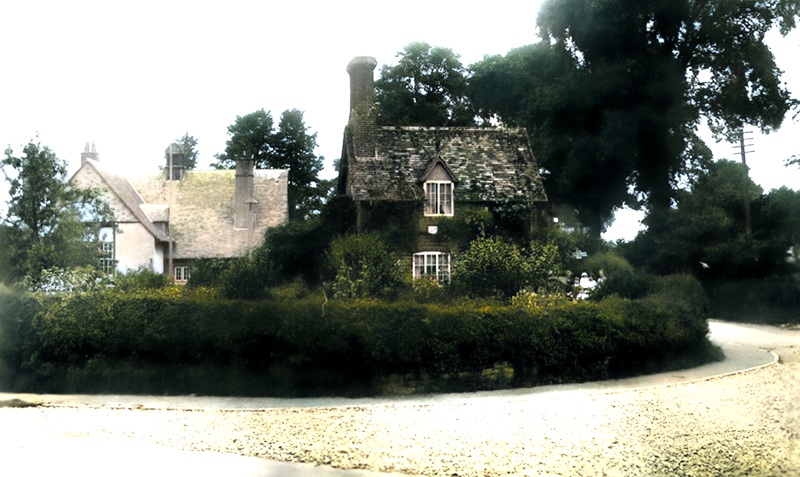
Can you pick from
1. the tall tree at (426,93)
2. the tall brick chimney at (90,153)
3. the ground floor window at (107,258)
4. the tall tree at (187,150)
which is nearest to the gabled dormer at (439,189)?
the tall tree at (426,93)

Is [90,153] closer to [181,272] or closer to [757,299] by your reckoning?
[181,272]

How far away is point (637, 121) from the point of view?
12.0ft

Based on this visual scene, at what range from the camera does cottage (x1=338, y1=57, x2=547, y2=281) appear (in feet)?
31.6

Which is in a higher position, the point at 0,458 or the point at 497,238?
the point at 497,238

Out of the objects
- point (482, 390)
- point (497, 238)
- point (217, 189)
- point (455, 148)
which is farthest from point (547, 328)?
point (217, 189)

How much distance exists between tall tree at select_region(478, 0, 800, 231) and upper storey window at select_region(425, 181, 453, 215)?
6603 mm

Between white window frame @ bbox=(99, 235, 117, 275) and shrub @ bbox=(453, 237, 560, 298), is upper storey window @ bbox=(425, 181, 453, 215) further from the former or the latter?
white window frame @ bbox=(99, 235, 117, 275)

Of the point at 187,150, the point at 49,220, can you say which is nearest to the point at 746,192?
the point at 187,150

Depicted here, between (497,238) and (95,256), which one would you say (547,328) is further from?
(95,256)

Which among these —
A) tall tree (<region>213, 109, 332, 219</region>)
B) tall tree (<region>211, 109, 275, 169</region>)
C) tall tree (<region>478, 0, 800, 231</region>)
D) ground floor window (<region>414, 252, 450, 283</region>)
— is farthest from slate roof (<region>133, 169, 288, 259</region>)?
ground floor window (<region>414, 252, 450, 283</region>)

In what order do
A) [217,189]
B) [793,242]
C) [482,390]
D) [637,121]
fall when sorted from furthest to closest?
[482,390] → [637,121] → [217,189] → [793,242]

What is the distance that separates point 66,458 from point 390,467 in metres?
1.16

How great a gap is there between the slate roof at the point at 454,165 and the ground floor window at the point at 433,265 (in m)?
0.91

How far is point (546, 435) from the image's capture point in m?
3.11
